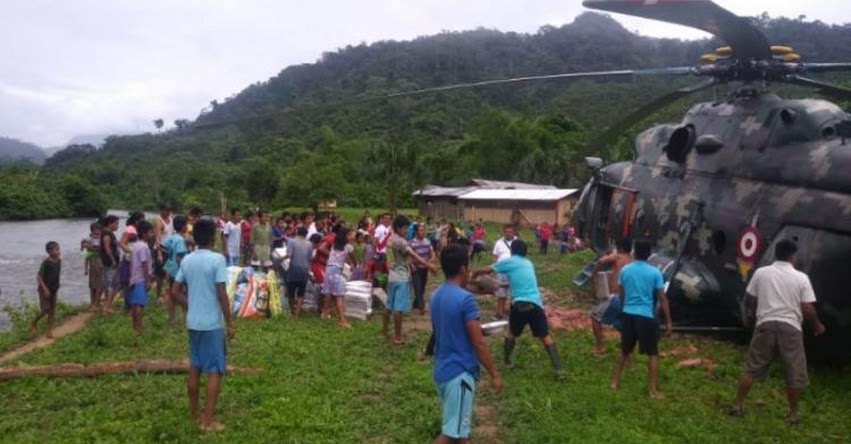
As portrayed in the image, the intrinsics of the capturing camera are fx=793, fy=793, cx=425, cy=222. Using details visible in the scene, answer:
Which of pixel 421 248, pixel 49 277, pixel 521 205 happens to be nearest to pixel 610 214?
pixel 421 248

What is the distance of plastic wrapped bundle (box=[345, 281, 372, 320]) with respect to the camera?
41.2 ft

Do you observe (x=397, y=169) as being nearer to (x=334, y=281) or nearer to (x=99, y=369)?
(x=334, y=281)

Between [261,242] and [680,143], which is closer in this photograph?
[680,143]

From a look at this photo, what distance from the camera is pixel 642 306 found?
7801 mm

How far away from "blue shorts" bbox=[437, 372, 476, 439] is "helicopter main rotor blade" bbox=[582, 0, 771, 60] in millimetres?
4318

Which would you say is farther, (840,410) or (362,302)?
(362,302)

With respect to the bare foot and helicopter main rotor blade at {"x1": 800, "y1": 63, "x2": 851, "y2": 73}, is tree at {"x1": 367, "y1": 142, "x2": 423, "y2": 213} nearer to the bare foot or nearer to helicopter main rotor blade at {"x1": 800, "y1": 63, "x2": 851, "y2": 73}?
helicopter main rotor blade at {"x1": 800, "y1": 63, "x2": 851, "y2": 73}

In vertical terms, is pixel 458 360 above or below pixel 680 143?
below

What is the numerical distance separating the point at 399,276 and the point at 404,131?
255 feet

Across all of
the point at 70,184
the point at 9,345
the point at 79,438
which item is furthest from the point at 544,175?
the point at 79,438

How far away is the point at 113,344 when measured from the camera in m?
10.2

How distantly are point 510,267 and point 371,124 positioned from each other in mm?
87344

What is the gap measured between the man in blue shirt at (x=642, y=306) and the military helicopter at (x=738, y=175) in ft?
5.69

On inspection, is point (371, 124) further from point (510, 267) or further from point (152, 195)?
point (510, 267)
